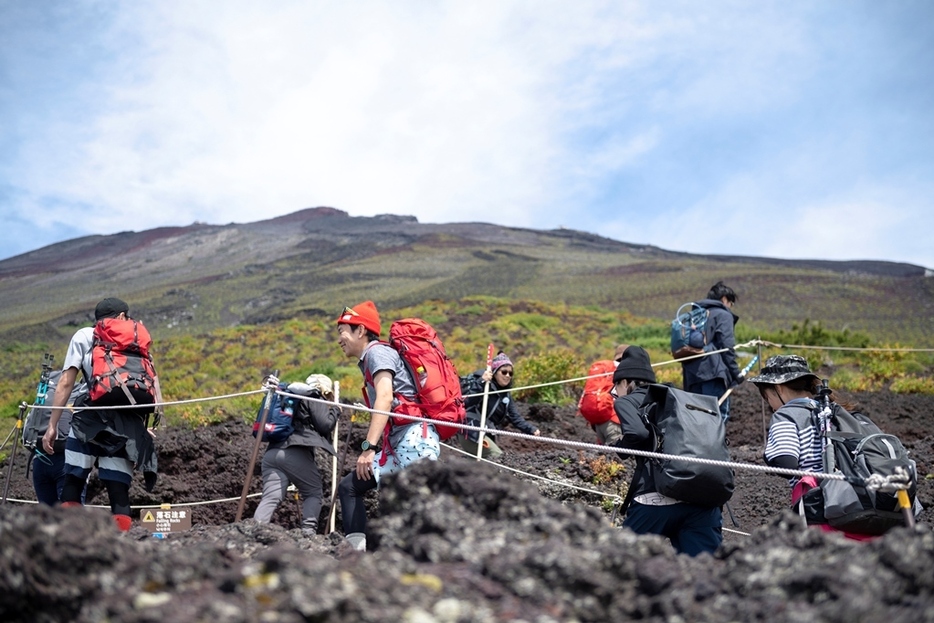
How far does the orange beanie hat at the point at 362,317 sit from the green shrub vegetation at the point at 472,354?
19.3 ft

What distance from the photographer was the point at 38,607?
208 cm

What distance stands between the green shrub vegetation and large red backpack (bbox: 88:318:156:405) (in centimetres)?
524

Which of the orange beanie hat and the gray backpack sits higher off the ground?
the orange beanie hat

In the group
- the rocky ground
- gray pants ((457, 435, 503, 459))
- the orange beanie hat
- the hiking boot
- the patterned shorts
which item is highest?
the orange beanie hat

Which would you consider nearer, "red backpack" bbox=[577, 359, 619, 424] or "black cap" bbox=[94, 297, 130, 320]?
"black cap" bbox=[94, 297, 130, 320]

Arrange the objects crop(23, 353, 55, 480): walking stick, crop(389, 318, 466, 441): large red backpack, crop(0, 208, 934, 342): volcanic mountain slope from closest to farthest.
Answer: crop(389, 318, 466, 441): large red backpack → crop(23, 353, 55, 480): walking stick → crop(0, 208, 934, 342): volcanic mountain slope

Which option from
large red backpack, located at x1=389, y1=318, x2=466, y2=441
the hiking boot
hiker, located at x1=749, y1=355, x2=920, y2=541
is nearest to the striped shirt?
hiker, located at x1=749, y1=355, x2=920, y2=541

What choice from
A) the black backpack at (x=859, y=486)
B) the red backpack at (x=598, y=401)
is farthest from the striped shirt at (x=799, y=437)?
the red backpack at (x=598, y=401)

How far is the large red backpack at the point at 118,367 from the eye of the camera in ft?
16.3

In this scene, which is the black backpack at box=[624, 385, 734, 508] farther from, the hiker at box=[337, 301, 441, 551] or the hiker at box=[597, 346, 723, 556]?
the hiker at box=[337, 301, 441, 551]

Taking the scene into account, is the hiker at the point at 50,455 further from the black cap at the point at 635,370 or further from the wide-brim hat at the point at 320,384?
the black cap at the point at 635,370

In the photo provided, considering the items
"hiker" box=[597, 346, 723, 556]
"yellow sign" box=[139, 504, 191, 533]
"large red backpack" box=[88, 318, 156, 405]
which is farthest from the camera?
"yellow sign" box=[139, 504, 191, 533]

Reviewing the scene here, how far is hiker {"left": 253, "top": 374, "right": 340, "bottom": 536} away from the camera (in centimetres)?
514

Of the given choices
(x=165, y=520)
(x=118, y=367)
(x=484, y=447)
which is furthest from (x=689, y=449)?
(x=484, y=447)
